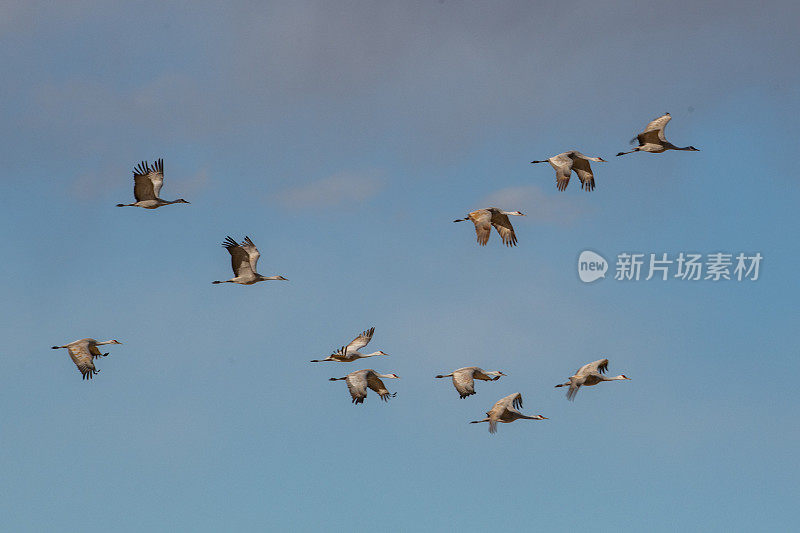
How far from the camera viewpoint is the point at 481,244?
36844 mm

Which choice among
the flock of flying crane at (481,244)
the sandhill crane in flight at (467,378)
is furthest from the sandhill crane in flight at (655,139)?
the sandhill crane in flight at (467,378)

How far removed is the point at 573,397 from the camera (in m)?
34.0

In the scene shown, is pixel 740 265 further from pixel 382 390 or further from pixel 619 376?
pixel 382 390

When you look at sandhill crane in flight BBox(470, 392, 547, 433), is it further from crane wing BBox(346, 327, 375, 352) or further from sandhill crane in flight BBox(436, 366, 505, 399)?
crane wing BBox(346, 327, 375, 352)

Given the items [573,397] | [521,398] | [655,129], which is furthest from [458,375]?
[655,129]

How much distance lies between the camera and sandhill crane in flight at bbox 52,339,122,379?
3778cm

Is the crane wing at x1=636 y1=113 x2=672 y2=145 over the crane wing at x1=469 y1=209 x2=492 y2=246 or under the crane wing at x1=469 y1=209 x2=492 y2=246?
over

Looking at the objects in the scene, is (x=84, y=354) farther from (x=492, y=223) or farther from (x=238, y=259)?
(x=492, y=223)

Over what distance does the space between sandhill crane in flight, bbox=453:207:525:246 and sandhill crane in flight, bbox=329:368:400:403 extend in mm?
5914

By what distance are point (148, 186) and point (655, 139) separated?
17.9m

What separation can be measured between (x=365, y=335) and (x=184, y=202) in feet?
28.4

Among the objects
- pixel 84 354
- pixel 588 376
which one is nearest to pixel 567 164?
pixel 588 376

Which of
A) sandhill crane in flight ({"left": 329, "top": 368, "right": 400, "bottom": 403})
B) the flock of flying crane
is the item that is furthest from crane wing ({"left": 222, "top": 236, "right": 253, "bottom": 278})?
sandhill crane in flight ({"left": 329, "top": 368, "right": 400, "bottom": 403})

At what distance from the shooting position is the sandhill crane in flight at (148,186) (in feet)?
127
